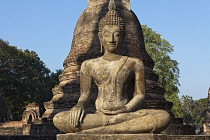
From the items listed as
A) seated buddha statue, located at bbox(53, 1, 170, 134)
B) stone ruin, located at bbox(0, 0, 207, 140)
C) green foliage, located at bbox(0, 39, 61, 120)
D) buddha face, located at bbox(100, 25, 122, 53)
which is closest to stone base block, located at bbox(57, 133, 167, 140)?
seated buddha statue, located at bbox(53, 1, 170, 134)

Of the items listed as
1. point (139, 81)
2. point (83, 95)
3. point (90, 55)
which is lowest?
point (83, 95)

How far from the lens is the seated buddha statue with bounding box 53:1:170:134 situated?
4.82 metres

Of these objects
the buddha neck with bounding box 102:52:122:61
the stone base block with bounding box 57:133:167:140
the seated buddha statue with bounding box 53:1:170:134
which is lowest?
the stone base block with bounding box 57:133:167:140

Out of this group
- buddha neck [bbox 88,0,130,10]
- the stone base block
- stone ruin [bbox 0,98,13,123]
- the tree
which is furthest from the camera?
the tree

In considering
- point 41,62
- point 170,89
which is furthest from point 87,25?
point 41,62

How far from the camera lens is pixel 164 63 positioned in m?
27.7

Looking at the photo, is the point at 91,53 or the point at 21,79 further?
the point at 21,79

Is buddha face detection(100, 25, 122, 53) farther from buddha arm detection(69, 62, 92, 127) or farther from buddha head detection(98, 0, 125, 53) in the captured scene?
buddha arm detection(69, 62, 92, 127)

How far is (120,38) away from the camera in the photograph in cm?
554

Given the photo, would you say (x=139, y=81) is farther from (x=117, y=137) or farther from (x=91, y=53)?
(x=91, y=53)

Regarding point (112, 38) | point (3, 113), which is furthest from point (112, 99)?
point (3, 113)

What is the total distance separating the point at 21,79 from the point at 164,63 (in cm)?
1576

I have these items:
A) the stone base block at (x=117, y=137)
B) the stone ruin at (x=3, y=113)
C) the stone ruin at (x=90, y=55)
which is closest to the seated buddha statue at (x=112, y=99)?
the stone base block at (x=117, y=137)

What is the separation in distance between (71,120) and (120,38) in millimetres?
1571
